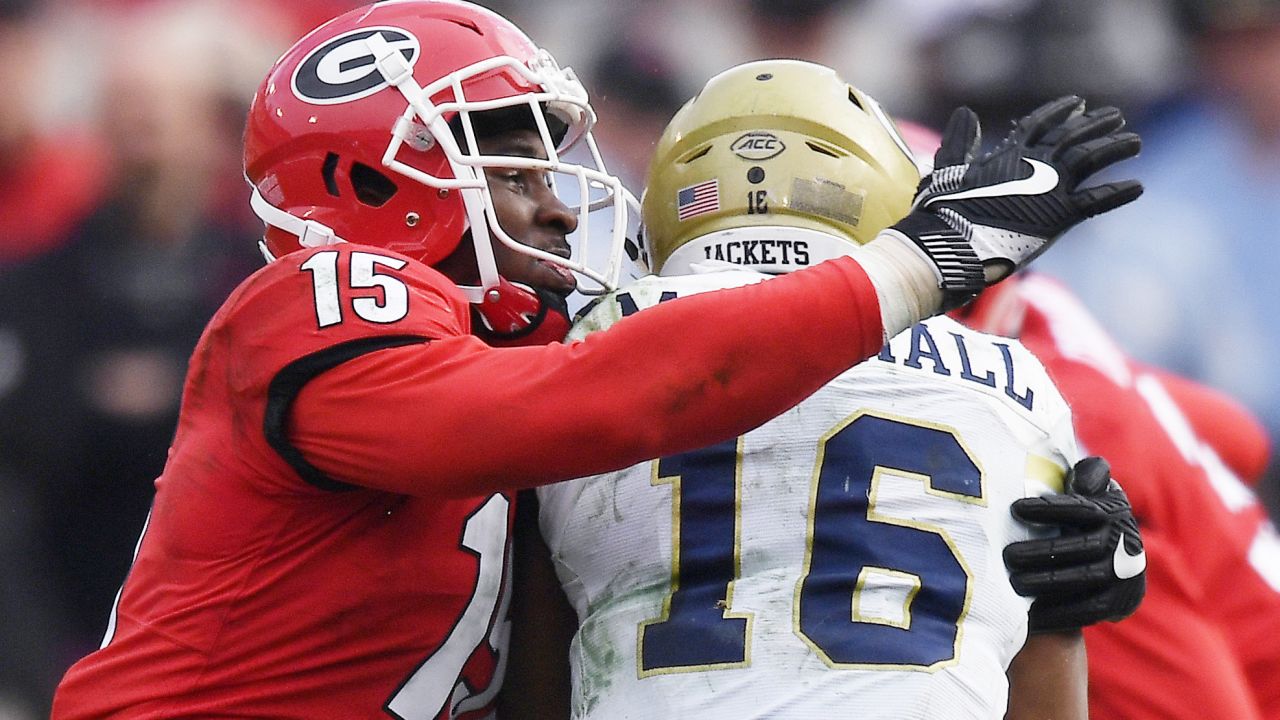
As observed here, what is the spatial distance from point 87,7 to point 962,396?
2.98 meters

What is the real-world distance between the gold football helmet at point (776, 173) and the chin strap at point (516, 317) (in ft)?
0.65

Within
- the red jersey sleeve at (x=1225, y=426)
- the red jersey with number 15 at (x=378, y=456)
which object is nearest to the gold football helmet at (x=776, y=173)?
the red jersey with number 15 at (x=378, y=456)

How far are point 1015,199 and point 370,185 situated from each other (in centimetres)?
95

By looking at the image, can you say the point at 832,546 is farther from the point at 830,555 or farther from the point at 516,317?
the point at 516,317

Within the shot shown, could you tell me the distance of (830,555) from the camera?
1960mm

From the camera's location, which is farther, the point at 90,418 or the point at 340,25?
the point at 90,418

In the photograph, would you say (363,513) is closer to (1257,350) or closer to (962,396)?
(962,396)

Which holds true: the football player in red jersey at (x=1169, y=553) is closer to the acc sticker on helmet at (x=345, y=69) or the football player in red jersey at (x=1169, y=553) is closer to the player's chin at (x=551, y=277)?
the player's chin at (x=551, y=277)

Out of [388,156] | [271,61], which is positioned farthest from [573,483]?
[271,61]

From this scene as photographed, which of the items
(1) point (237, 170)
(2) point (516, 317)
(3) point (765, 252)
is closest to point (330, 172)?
(2) point (516, 317)

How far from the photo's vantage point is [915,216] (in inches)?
73.1

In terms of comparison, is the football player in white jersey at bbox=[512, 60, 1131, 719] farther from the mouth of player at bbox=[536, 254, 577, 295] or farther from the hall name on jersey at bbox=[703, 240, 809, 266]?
the mouth of player at bbox=[536, 254, 577, 295]

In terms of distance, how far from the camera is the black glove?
2055 millimetres

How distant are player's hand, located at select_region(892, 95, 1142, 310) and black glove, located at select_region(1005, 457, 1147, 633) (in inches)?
15.7
